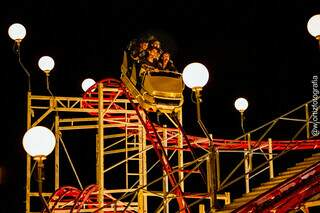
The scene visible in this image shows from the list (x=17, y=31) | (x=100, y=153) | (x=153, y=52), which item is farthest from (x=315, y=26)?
(x=17, y=31)

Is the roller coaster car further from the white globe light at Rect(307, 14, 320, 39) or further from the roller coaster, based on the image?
the white globe light at Rect(307, 14, 320, 39)

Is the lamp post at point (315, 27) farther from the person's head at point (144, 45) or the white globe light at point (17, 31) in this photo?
the white globe light at point (17, 31)

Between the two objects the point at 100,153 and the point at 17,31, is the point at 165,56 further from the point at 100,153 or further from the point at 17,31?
the point at 17,31

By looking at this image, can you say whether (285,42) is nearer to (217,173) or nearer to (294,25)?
(294,25)

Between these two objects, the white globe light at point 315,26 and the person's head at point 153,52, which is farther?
the person's head at point 153,52

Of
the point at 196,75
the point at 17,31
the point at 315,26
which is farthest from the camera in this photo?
the point at 17,31

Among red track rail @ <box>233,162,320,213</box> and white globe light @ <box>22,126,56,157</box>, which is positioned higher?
white globe light @ <box>22,126,56,157</box>

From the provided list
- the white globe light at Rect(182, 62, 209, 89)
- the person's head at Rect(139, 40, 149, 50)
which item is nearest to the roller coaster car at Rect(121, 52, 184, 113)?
the person's head at Rect(139, 40, 149, 50)

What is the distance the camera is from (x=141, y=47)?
17.4 m

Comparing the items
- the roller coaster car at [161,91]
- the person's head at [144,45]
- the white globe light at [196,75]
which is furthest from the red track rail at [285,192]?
the person's head at [144,45]

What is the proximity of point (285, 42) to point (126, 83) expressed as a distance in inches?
471

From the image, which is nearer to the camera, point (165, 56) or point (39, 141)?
point (39, 141)

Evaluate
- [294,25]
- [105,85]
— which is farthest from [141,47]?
[294,25]

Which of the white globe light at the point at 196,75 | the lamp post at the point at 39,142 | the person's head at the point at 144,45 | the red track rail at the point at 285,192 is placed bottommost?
the red track rail at the point at 285,192
